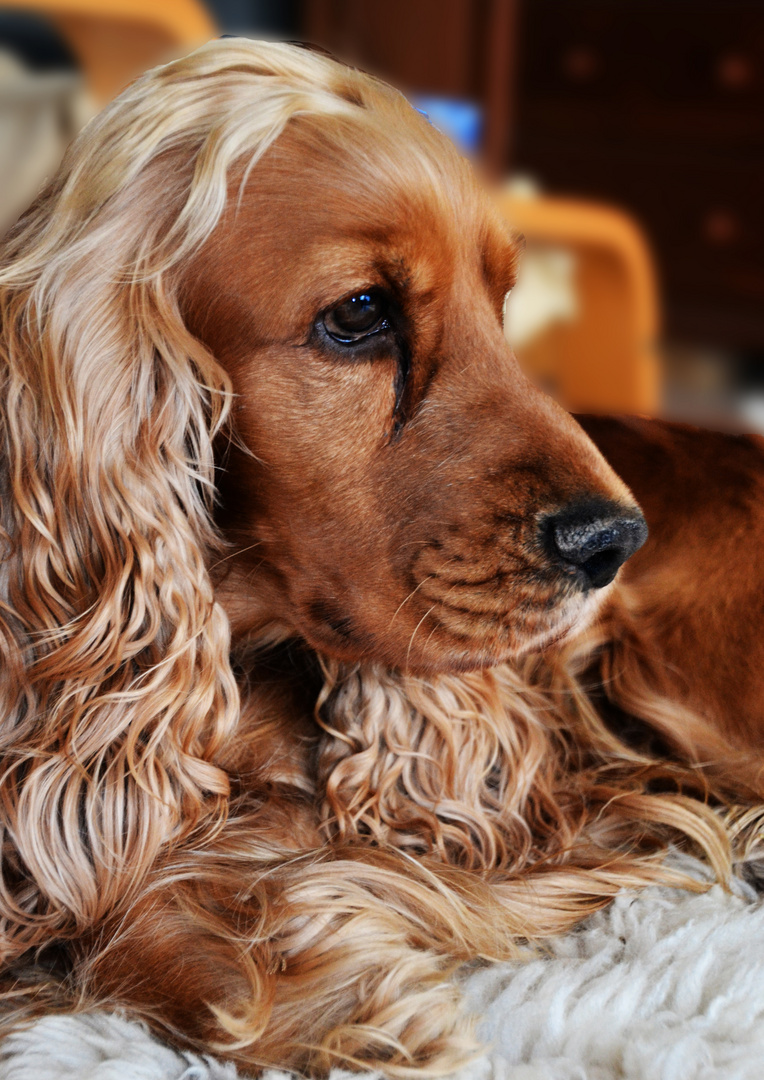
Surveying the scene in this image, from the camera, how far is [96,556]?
3.18ft

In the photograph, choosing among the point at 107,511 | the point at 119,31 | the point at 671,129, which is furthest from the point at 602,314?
the point at 107,511

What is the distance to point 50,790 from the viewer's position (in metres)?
0.96

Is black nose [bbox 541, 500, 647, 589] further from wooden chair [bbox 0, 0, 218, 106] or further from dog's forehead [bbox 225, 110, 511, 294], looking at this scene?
wooden chair [bbox 0, 0, 218, 106]

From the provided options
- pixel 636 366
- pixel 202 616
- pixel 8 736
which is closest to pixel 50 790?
pixel 8 736

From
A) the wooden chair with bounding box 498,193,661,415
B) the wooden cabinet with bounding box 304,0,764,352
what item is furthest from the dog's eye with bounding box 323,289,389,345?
the wooden cabinet with bounding box 304,0,764,352

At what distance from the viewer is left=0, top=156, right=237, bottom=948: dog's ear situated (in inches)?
37.3

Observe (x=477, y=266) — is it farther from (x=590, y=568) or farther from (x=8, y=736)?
(x=8, y=736)

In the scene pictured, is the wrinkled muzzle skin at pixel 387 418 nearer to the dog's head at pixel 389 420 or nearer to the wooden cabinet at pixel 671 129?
the dog's head at pixel 389 420

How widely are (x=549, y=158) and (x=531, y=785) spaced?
3888 millimetres

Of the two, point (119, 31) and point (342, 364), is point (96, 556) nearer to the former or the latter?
point (342, 364)

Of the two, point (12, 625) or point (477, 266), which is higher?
point (477, 266)

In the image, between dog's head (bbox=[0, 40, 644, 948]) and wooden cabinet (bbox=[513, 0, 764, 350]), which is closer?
dog's head (bbox=[0, 40, 644, 948])

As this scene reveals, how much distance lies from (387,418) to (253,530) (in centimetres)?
16

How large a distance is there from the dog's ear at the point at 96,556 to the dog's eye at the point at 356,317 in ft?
0.34
